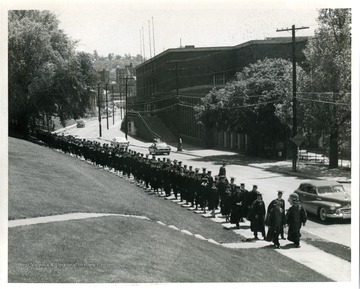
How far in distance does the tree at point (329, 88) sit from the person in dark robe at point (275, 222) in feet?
47.0

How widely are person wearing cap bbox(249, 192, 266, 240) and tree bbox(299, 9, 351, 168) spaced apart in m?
13.9

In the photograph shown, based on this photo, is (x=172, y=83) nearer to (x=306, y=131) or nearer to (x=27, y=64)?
(x=306, y=131)

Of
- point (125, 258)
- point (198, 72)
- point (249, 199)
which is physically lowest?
point (125, 258)

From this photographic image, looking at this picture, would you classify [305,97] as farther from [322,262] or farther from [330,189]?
[322,262]

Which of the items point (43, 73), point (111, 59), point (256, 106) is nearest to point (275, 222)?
point (43, 73)

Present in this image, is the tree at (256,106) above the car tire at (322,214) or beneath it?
above

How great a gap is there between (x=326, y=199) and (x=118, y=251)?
8420 millimetres

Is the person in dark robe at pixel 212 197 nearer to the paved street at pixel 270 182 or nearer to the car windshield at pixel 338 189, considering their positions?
the paved street at pixel 270 182

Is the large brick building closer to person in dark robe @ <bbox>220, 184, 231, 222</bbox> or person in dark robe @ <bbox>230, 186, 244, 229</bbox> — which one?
person in dark robe @ <bbox>220, 184, 231, 222</bbox>

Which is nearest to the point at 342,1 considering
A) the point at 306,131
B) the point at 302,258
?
the point at 302,258

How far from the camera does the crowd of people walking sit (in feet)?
49.2

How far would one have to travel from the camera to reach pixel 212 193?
1900 cm

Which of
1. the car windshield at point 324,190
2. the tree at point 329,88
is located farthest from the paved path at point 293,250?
the tree at point 329,88

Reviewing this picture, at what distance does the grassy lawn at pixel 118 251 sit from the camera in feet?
37.6
